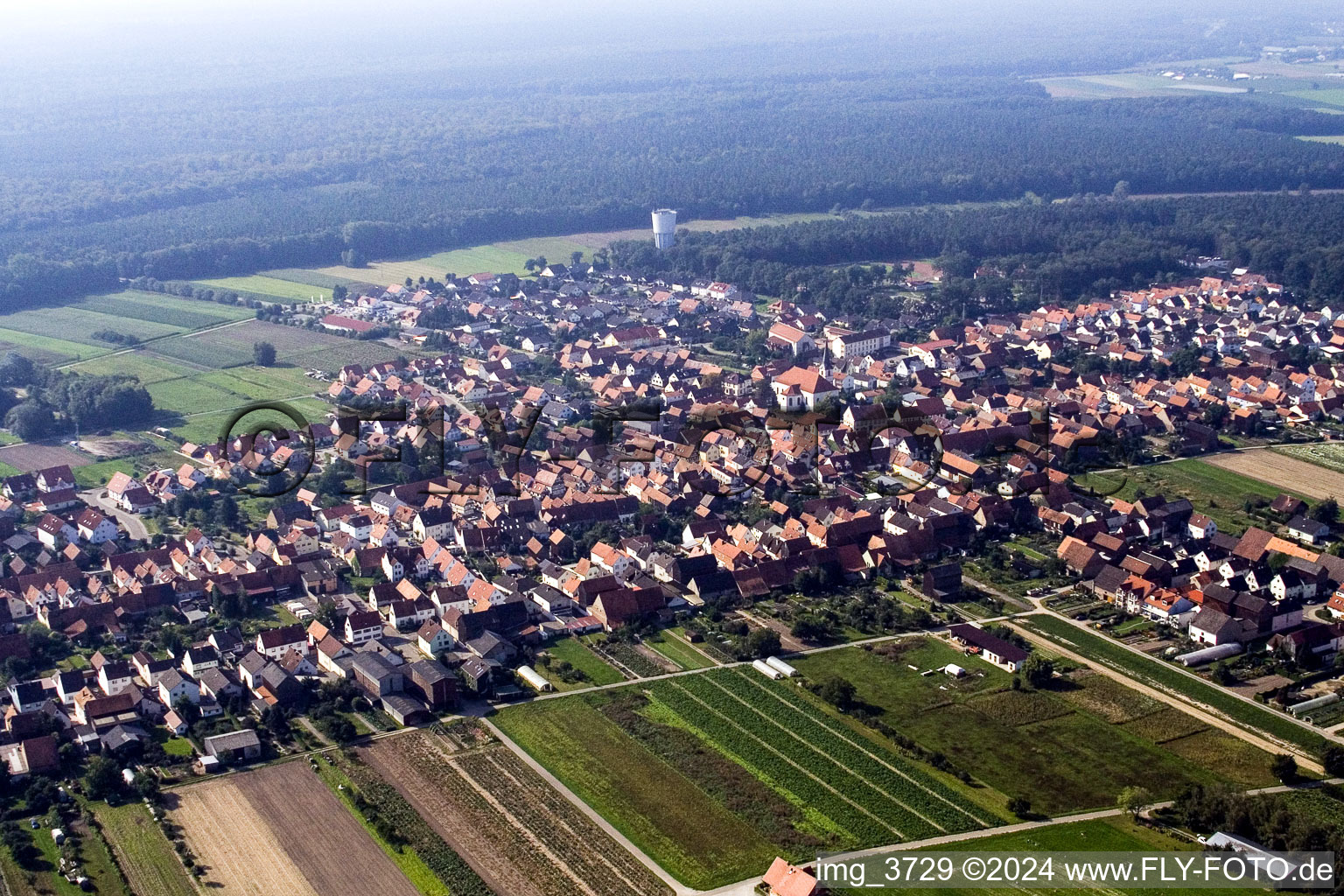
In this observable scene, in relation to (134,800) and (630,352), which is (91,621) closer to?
(134,800)

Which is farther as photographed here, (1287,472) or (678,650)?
(1287,472)

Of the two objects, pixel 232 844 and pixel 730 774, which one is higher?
pixel 232 844

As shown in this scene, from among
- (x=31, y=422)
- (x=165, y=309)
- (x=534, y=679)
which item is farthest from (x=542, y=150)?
(x=534, y=679)

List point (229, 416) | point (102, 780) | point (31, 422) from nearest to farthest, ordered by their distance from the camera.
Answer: point (102, 780) < point (31, 422) < point (229, 416)

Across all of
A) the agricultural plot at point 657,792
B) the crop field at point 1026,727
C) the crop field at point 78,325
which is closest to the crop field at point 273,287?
the crop field at point 78,325

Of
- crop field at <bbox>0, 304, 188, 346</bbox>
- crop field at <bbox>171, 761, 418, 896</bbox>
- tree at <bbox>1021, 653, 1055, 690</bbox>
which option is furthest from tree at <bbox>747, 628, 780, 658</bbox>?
crop field at <bbox>0, 304, 188, 346</bbox>

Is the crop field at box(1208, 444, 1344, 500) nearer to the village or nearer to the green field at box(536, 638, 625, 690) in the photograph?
the village

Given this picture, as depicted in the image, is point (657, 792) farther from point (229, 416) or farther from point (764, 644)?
point (229, 416)
